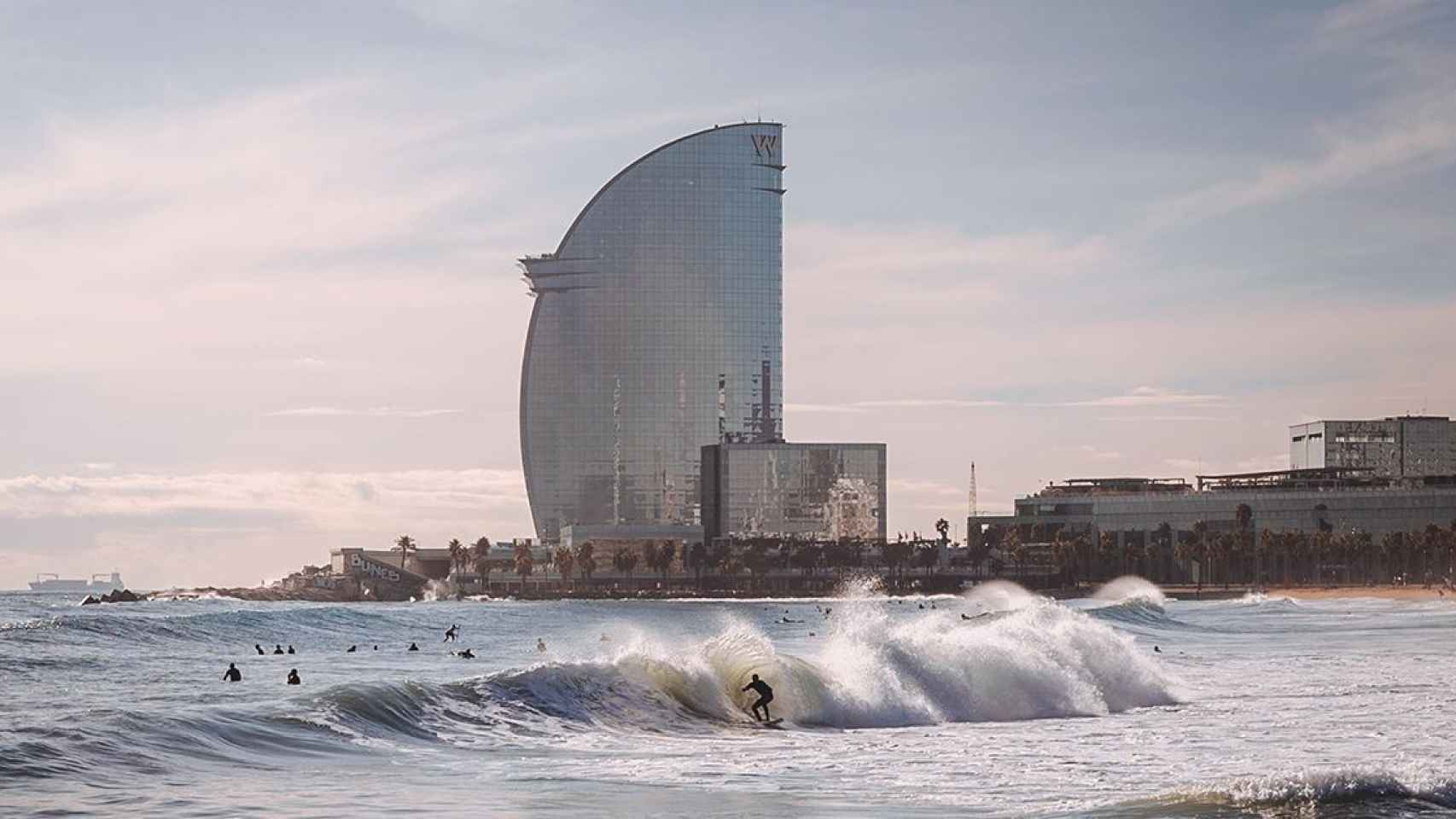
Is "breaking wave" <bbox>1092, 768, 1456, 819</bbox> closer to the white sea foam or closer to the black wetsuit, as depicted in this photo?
the black wetsuit

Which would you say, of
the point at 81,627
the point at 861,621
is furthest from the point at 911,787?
the point at 81,627

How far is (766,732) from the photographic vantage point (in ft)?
112

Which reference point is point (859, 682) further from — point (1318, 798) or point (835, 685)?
point (1318, 798)

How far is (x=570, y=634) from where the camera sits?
94.2 m

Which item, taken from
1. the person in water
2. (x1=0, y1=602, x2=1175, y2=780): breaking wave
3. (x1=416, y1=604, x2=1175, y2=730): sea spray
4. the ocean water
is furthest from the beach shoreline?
the person in water

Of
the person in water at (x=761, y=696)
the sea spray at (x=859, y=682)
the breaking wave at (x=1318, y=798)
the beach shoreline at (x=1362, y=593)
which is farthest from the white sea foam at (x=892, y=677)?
the beach shoreline at (x=1362, y=593)

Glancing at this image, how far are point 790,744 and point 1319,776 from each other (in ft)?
36.3

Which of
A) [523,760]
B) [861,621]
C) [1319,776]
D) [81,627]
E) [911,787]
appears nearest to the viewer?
[1319,776]

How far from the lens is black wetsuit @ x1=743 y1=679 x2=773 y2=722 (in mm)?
36062

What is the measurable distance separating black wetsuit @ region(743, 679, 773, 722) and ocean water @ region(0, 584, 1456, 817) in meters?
0.37

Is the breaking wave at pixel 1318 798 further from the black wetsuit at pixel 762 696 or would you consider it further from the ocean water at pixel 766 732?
the black wetsuit at pixel 762 696

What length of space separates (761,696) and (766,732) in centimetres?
224

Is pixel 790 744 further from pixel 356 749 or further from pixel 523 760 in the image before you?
pixel 356 749

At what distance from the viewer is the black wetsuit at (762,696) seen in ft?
118
